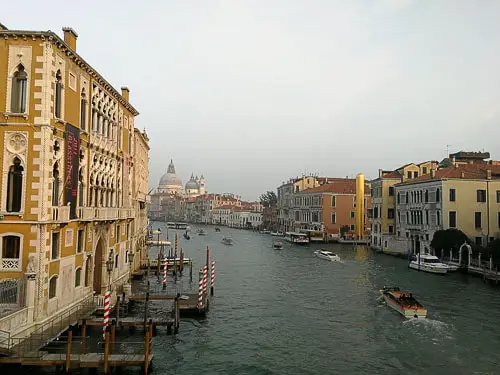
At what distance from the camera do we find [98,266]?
21.0 m

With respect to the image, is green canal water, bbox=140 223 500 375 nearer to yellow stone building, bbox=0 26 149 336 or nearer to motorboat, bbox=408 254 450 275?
motorboat, bbox=408 254 450 275

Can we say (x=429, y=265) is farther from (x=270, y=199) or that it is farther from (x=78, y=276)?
(x=270, y=199)

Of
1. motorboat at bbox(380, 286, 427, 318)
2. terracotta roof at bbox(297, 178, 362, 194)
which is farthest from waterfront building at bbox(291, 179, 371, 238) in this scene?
motorboat at bbox(380, 286, 427, 318)

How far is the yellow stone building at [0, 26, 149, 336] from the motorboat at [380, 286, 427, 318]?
13.8m

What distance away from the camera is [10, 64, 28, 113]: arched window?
14.5 m

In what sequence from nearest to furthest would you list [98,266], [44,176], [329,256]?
[44,176], [98,266], [329,256]

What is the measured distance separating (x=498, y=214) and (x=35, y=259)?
36.2m

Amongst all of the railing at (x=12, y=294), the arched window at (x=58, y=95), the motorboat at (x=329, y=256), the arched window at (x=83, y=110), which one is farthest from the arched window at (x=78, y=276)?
the motorboat at (x=329, y=256)

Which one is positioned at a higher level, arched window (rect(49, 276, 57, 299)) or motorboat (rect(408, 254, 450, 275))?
arched window (rect(49, 276, 57, 299))

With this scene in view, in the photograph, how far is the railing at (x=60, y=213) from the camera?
14.9m

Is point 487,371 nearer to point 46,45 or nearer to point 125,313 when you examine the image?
point 125,313

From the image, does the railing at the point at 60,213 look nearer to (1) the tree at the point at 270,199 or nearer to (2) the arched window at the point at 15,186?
(2) the arched window at the point at 15,186

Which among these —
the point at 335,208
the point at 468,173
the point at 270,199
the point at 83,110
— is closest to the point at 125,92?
the point at 83,110

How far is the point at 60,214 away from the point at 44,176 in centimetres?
147
